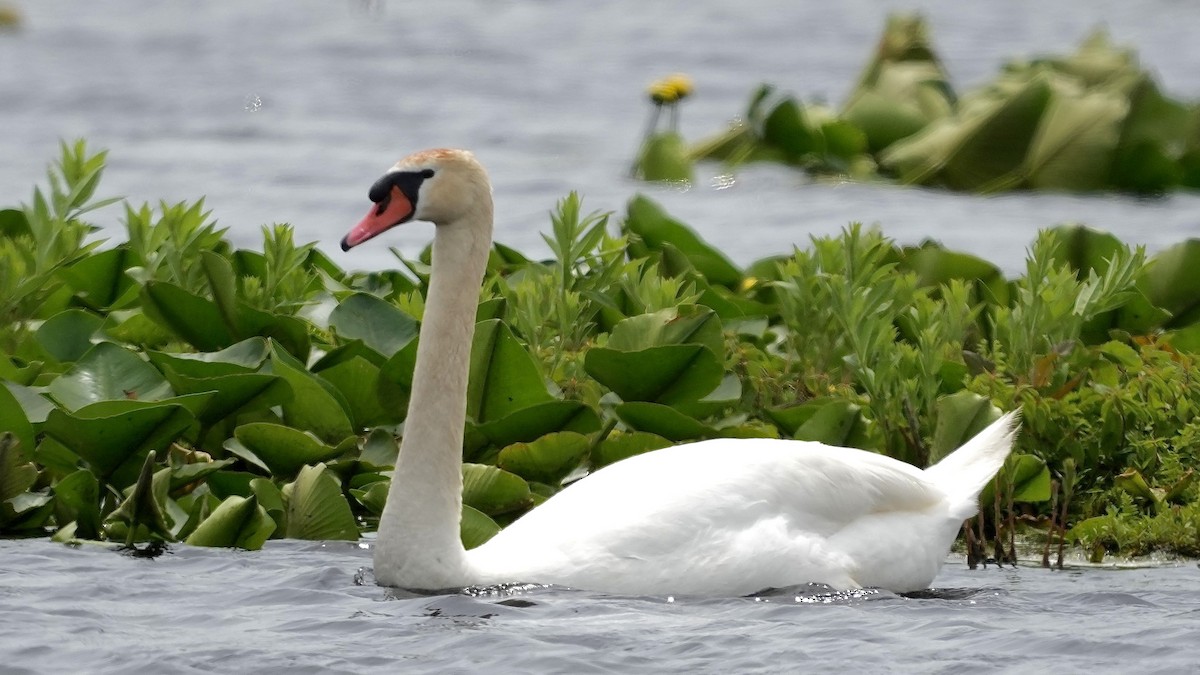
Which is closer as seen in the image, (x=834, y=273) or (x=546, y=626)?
(x=546, y=626)

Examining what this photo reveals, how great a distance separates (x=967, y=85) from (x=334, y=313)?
628 inches

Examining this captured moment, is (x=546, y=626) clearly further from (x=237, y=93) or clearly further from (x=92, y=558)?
(x=237, y=93)

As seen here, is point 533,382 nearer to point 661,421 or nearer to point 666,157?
point 661,421

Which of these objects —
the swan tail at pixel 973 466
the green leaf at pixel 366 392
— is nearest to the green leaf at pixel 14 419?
the green leaf at pixel 366 392

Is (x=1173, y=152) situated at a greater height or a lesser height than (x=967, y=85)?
lesser

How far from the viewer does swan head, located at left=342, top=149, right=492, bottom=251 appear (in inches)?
222

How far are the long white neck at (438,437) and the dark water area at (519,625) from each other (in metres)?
0.11

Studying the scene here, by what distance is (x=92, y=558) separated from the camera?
5902mm

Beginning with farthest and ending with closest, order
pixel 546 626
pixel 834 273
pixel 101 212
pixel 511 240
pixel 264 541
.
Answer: pixel 101 212 → pixel 511 240 → pixel 834 273 → pixel 264 541 → pixel 546 626

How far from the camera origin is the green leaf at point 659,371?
673cm

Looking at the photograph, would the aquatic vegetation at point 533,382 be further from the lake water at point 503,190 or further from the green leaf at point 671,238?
the green leaf at point 671,238

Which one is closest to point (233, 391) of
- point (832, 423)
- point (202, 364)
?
point (202, 364)

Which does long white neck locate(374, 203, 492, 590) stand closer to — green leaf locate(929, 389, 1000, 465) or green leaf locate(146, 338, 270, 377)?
green leaf locate(146, 338, 270, 377)

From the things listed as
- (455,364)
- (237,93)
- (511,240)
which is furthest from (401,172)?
(237,93)
